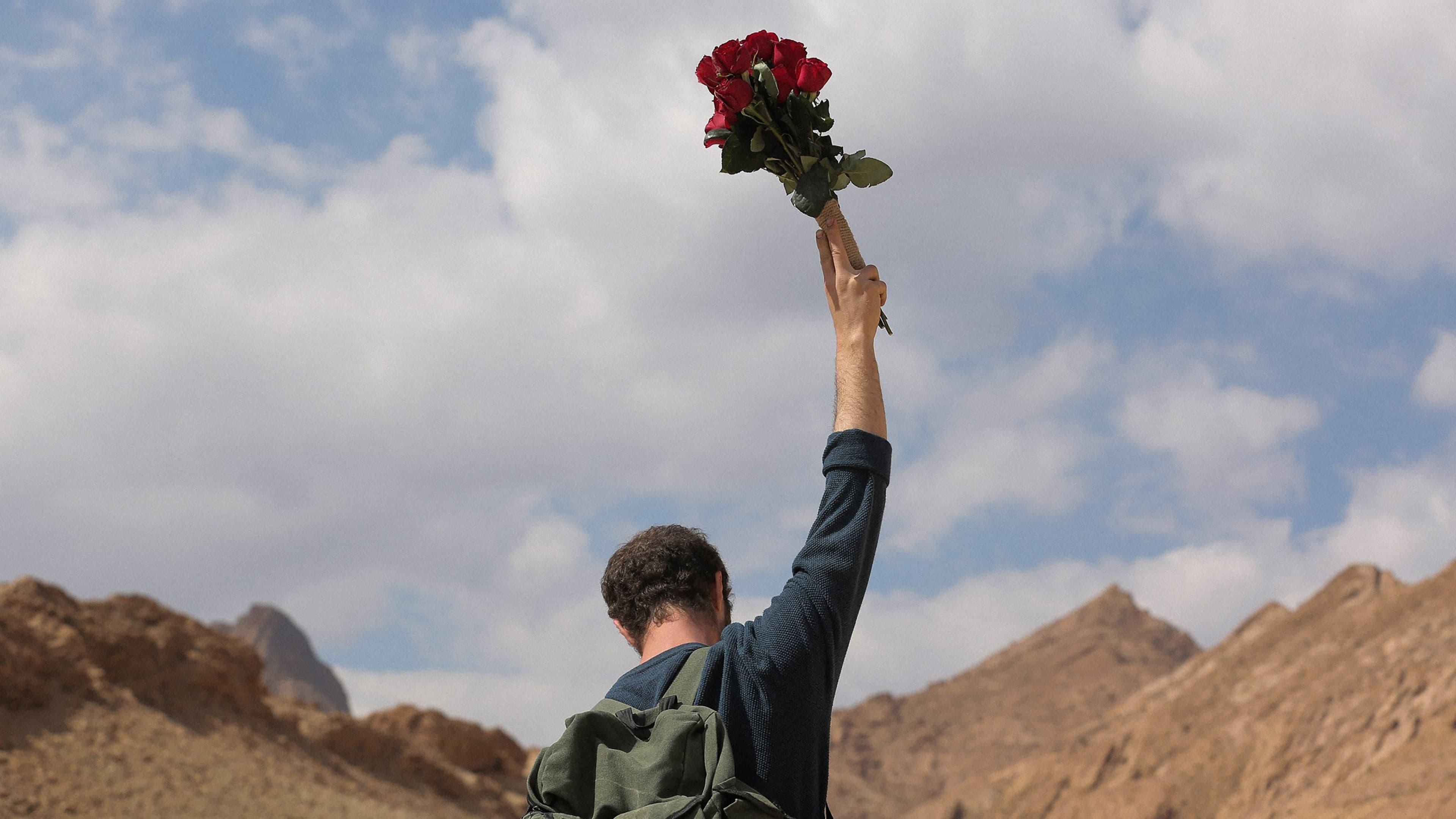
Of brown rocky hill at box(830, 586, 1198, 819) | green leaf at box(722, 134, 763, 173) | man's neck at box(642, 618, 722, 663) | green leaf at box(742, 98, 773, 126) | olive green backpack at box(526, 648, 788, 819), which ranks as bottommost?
olive green backpack at box(526, 648, 788, 819)

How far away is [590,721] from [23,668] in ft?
89.8

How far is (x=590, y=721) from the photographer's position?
2.53m

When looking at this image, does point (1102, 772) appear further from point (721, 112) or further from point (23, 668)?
point (721, 112)

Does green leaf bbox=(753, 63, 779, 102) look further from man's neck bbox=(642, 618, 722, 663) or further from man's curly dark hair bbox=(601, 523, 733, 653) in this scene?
man's neck bbox=(642, 618, 722, 663)

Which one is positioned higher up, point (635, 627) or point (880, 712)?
point (880, 712)

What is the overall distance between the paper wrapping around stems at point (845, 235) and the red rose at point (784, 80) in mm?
322

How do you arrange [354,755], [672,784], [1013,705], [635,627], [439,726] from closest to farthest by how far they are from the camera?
[672,784]
[635,627]
[354,755]
[439,726]
[1013,705]

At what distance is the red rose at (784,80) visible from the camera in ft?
10.5

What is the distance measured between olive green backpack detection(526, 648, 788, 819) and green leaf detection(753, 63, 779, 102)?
1524 millimetres

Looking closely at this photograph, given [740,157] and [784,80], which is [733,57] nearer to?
[784,80]

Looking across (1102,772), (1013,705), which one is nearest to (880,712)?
(1013,705)

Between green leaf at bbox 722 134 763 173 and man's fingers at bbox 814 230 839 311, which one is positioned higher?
green leaf at bbox 722 134 763 173

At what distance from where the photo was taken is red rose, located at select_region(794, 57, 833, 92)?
317 centimetres

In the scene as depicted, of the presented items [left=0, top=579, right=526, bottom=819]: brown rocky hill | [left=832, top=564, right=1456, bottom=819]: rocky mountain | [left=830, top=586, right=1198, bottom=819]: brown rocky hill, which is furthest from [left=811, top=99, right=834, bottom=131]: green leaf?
[left=830, top=586, right=1198, bottom=819]: brown rocky hill
